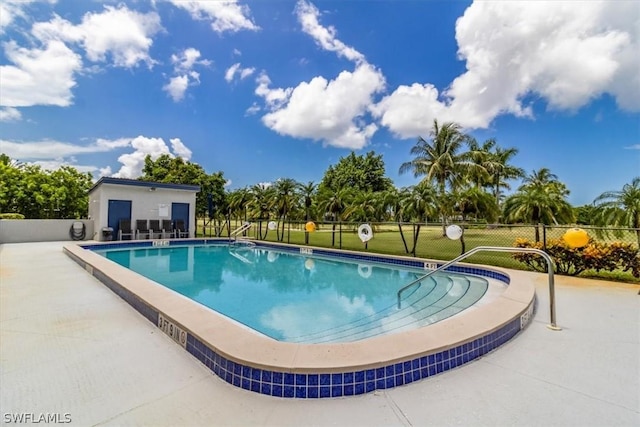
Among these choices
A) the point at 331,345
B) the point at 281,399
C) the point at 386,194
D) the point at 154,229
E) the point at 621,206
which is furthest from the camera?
the point at 386,194

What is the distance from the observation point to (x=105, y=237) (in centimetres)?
1377

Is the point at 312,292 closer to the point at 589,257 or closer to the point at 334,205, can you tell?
the point at 589,257

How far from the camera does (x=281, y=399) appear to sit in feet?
6.82

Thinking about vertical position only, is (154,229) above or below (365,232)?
below

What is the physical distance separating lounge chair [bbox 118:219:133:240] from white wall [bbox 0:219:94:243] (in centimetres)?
242

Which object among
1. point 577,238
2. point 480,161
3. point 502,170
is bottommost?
point 577,238

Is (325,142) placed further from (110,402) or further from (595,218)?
(110,402)

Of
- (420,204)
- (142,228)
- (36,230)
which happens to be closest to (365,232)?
(420,204)

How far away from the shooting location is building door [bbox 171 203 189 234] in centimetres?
1592

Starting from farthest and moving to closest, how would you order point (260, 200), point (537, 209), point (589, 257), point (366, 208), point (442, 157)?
point (260, 200)
point (442, 157)
point (366, 208)
point (537, 209)
point (589, 257)

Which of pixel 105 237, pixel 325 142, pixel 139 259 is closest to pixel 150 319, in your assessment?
pixel 139 259

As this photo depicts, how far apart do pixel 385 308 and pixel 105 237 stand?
13.8 metres

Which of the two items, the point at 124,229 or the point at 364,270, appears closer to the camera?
the point at 364,270

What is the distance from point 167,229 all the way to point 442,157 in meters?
17.6
